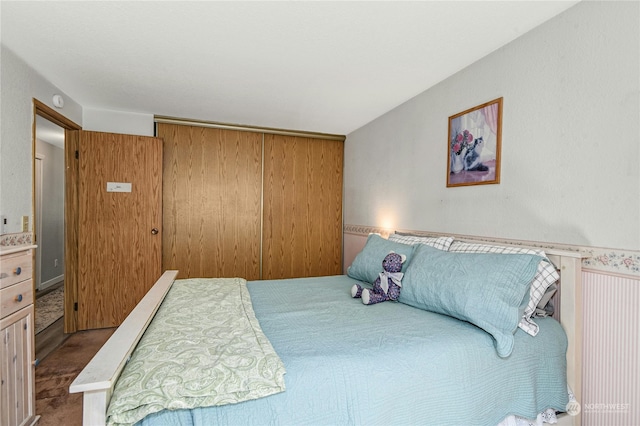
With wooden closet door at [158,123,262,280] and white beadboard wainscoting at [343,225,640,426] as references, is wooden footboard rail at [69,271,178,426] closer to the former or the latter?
white beadboard wainscoting at [343,225,640,426]

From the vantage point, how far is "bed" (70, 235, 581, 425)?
39.9 inches

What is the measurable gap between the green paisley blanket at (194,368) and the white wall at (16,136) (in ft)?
4.94

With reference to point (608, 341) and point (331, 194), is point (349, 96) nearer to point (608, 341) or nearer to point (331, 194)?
point (331, 194)

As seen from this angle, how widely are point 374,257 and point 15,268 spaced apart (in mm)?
2183

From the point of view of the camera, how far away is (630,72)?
1.43m

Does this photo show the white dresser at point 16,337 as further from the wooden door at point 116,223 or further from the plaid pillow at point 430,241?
the plaid pillow at point 430,241

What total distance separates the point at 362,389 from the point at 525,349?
2.77 feet

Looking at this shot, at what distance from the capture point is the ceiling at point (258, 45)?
5.55 feet

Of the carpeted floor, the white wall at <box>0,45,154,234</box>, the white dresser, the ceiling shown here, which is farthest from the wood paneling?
the white dresser

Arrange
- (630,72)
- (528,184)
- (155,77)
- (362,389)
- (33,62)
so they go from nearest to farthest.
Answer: (362,389) < (630,72) < (528,184) < (33,62) < (155,77)

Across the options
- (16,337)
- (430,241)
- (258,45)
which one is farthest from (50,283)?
(430,241)

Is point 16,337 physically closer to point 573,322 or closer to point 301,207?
point 573,322

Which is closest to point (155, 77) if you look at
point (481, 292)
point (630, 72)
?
point (481, 292)

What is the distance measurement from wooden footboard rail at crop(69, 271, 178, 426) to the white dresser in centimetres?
79
